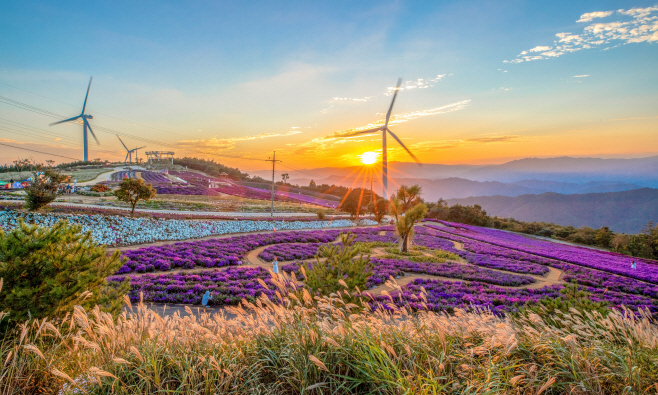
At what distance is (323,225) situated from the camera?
144 ft

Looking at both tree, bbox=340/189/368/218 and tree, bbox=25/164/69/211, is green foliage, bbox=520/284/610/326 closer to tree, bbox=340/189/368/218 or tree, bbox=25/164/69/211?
tree, bbox=25/164/69/211

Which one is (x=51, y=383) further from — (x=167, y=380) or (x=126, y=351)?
(x=167, y=380)

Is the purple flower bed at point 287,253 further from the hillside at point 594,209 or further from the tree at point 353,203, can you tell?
the hillside at point 594,209

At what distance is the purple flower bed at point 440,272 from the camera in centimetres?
1841

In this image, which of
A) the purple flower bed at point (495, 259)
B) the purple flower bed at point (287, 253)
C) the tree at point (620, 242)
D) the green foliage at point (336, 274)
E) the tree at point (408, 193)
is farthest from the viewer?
the tree at point (620, 242)

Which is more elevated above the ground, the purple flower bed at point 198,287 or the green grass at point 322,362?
the green grass at point 322,362

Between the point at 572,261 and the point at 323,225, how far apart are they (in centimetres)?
2933

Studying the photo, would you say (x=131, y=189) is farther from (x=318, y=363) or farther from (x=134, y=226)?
(x=318, y=363)

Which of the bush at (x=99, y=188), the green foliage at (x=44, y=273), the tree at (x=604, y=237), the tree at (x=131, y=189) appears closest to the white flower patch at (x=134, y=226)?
the tree at (x=131, y=189)

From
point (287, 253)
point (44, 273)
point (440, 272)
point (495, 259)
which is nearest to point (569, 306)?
point (44, 273)

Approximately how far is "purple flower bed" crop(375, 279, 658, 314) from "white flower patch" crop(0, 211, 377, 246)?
61.5ft

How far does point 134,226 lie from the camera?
25391mm

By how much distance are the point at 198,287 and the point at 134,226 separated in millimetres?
16786

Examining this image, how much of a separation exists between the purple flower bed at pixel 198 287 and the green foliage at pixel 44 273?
5.25m
